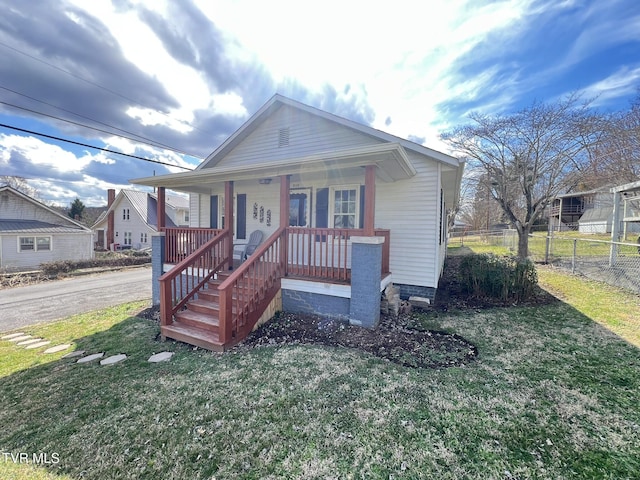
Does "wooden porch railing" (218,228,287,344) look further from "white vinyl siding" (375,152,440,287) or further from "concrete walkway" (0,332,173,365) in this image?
"white vinyl siding" (375,152,440,287)

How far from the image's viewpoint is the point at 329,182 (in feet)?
24.1

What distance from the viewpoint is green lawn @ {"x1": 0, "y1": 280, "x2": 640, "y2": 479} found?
7.06ft

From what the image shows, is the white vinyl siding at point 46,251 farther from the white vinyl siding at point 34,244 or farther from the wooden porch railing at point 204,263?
the wooden porch railing at point 204,263

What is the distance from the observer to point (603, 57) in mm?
9227

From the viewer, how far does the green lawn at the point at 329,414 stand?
215cm

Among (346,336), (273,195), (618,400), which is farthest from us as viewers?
(273,195)

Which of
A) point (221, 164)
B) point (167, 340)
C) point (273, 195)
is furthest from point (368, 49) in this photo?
point (167, 340)

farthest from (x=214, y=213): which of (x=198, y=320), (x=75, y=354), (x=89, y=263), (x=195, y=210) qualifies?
(x=89, y=263)

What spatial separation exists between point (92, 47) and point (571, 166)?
59.4 ft

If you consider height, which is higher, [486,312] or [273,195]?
[273,195]

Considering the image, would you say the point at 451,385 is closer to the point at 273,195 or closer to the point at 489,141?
the point at 273,195

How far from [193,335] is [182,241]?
3364 mm

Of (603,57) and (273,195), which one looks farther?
(603,57)

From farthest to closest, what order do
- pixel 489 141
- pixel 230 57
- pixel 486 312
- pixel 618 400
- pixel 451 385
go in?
pixel 489 141, pixel 230 57, pixel 486 312, pixel 451 385, pixel 618 400
